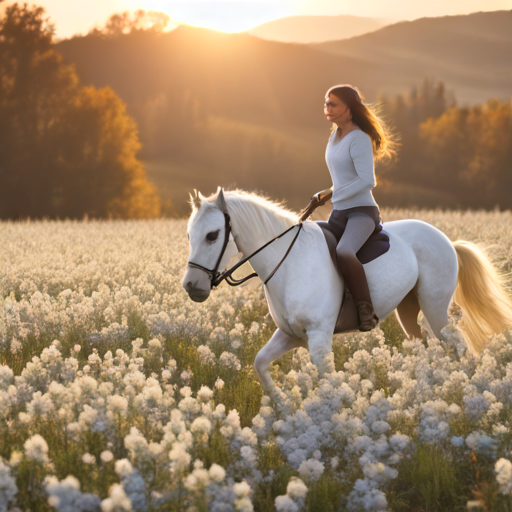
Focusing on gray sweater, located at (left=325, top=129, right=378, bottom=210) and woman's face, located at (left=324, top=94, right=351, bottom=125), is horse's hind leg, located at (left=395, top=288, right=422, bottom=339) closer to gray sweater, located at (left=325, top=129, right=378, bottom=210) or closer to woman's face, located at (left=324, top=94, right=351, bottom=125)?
gray sweater, located at (left=325, top=129, right=378, bottom=210)

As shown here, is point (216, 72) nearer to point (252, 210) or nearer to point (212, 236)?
point (252, 210)

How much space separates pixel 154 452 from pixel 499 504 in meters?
2.03

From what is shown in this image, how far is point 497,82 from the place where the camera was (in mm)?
176000

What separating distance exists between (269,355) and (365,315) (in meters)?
1.00

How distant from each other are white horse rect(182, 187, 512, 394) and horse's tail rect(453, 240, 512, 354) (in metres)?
0.02

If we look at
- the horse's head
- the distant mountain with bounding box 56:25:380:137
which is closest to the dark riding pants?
the horse's head

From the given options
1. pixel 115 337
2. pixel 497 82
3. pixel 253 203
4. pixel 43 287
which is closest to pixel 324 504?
pixel 253 203

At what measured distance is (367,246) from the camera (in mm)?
6020

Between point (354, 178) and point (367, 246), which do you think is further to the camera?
point (367, 246)

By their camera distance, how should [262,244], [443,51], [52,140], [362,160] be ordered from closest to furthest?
[262,244], [362,160], [52,140], [443,51]

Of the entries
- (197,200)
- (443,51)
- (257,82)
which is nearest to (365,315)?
Result: (197,200)

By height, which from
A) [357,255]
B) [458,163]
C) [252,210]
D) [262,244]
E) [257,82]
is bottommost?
[357,255]

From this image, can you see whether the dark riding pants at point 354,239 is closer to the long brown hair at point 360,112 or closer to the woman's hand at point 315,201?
the woman's hand at point 315,201

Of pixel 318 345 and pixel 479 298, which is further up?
pixel 479 298
